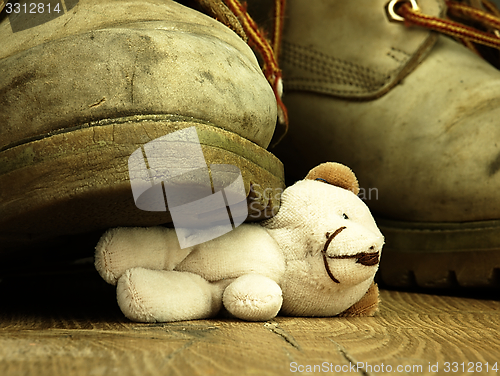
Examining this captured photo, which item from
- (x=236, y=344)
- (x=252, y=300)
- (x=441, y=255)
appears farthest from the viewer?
(x=441, y=255)

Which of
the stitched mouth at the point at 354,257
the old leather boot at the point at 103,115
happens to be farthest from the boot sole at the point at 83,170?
the stitched mouth at the point at 354,257

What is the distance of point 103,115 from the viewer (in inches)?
17.0

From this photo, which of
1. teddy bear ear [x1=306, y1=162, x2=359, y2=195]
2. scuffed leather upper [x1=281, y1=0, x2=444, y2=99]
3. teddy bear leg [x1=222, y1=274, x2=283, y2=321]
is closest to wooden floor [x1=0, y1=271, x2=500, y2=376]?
teddy bear leg [x1=222, y1=274, x2=283, y2=321]

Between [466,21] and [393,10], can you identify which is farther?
[466,21]

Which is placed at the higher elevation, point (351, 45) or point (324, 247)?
point (351, 45)

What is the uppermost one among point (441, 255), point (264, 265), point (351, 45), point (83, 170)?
point (351, 45)

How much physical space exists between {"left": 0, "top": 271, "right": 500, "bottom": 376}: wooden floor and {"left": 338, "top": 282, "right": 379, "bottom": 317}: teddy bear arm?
0.01m

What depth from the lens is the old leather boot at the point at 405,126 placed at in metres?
0.77

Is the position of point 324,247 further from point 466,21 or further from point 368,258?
point 466,21

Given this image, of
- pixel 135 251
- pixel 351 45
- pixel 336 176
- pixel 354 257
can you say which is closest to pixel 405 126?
pixel 351 45

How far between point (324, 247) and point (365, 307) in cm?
11

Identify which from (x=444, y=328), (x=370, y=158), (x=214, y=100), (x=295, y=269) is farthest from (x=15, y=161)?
(x=370, y=158)

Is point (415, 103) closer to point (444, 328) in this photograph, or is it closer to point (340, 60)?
point (340, 60)

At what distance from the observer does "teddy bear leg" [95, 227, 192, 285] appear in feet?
1.50
